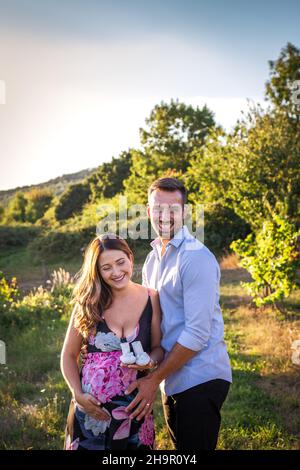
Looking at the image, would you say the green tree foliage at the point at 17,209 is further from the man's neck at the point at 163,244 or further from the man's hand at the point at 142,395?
the man's hand at the point at 142,395

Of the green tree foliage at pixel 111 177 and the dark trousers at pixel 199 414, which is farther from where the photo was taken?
the green tree foliage at pixel 111 177

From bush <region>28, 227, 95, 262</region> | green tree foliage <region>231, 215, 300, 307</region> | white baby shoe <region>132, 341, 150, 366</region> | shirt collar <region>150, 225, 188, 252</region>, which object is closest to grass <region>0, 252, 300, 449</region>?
green tree foliage <region>231, 215, 300, 307</region>

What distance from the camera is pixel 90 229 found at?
23.9 metres

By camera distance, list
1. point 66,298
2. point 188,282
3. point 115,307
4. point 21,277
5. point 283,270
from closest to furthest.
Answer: point 188,282, point 115,307, point 283,270, point 66,298, point 21,277

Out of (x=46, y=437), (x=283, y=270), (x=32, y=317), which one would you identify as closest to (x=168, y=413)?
(x=46, y=437)

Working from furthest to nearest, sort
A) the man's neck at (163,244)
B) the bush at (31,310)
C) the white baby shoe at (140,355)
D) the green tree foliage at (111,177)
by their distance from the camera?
the green tree foliage at (111,177) → the bush at (31,310) → the man's neck at (163,244) → the white baby shoe at (140,355)

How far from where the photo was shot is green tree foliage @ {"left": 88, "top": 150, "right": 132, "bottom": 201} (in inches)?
1361

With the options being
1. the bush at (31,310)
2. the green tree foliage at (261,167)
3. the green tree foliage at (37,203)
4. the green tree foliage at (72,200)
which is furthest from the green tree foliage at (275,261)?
the green tree foliage at (37,203)

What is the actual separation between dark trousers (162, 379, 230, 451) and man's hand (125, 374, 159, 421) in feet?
0.63

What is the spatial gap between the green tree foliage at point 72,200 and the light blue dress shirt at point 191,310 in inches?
1299

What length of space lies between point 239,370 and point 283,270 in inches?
94.9

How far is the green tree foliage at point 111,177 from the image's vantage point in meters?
34.6

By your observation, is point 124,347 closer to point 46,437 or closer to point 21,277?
point 46,437

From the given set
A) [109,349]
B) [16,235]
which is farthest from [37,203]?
[109,349]
